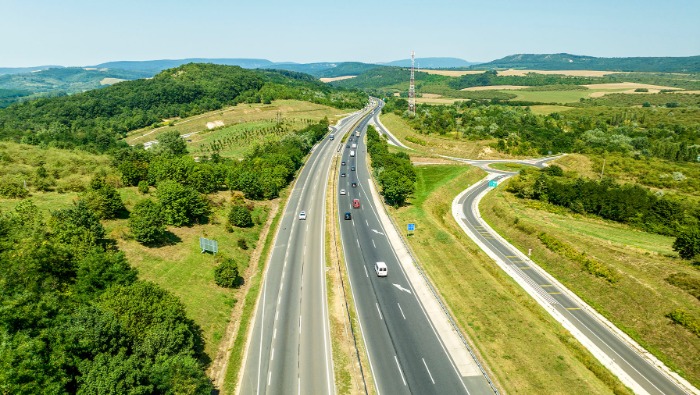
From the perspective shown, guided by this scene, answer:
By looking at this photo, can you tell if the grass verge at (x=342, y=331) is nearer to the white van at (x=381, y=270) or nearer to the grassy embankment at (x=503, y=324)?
the white van at (x=381, y=270)

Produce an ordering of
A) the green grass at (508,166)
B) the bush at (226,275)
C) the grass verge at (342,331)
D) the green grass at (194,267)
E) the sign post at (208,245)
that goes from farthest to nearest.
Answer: the green grass at (508,166), the sign post at (208,245), the bush at (226,275), the green grass at (194,267), the grass verge at (342,331)

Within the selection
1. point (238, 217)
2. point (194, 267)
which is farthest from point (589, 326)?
point (238, 217)

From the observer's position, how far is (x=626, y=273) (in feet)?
197

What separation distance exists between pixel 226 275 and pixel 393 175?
51.3 m

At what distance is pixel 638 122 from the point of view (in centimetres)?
19150

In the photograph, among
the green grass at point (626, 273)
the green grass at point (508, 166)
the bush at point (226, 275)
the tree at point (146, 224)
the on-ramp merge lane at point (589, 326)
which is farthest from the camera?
the green grass at point (508, 166)

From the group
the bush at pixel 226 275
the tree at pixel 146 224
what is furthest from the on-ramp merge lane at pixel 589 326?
the tree at pixel 146 224

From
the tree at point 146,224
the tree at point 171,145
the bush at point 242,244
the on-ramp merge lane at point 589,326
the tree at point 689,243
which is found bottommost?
the on-ramp merge lane at point 589,326

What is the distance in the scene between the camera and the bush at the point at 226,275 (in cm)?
5319

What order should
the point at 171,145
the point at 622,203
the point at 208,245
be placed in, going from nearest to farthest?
the point at 208,245, the point at 622,203, the point at 171,145

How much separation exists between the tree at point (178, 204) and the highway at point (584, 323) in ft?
182

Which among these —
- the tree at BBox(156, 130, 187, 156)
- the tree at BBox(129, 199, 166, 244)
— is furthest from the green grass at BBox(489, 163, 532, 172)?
the tree at BBox(129, 199, 166, 244)

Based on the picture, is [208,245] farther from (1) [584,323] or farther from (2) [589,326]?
(2) [589,326]

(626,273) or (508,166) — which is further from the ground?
(508,166)
